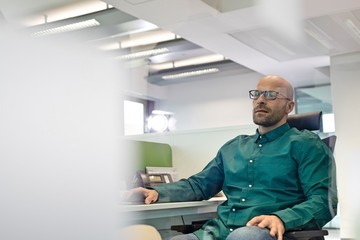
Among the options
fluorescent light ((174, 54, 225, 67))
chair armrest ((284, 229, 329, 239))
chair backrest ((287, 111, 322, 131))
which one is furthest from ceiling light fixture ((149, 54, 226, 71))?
chair armrest ((284, 229, 329, 239))

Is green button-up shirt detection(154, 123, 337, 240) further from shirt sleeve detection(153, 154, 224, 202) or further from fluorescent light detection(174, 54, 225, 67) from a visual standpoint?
fluorescent light detection(174, 54, 225, 67)

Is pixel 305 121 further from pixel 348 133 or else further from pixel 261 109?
pixel 348 133

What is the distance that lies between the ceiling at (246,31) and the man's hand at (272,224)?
1019mm

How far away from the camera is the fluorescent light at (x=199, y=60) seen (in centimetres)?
480

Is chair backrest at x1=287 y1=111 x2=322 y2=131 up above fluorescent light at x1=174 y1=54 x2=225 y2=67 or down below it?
below

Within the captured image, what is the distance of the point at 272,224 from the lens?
129cm

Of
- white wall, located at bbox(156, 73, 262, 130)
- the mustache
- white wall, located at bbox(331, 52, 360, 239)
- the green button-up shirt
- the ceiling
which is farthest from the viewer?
white wall, located at bbox(156, 73, 262, 130)

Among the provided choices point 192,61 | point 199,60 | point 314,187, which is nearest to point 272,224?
point 314,187

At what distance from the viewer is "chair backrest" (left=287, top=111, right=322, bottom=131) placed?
1.67m

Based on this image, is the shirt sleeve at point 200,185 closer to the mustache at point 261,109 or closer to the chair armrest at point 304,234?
the mustache at point 261,109

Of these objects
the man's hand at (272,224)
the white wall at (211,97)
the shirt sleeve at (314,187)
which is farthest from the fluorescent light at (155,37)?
the man's hand at (272,224)

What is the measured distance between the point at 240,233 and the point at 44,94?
37.1 inches

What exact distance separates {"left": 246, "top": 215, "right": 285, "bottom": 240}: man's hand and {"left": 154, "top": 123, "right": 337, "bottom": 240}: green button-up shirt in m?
0.04

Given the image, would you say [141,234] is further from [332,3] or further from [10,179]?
[332,3]
